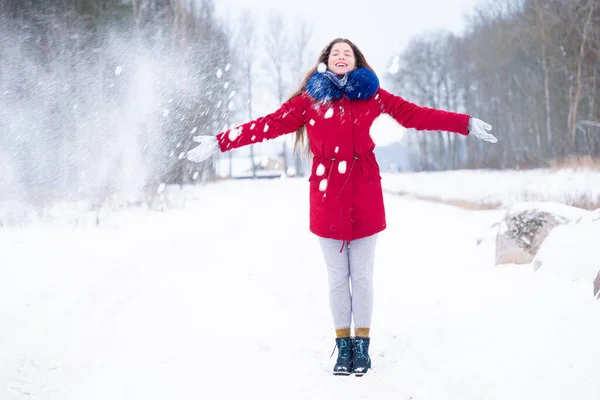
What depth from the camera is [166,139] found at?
46.9ft

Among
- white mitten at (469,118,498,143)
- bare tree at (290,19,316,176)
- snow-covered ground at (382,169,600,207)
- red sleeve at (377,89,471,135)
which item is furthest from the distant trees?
red sleeve at (377,89,471,135)

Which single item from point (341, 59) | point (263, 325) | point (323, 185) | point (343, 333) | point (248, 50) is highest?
point (248, 50)

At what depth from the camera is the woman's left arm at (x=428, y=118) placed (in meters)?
3.08

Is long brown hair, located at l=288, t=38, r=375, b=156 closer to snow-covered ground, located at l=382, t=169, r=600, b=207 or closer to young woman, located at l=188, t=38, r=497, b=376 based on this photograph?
young woman, located at l=188, t=38, r=497, b=376

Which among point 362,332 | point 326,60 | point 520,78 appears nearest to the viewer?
point 362,332

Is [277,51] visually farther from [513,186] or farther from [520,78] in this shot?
[513,186]

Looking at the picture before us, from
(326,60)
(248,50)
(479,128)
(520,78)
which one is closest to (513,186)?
(479,128)

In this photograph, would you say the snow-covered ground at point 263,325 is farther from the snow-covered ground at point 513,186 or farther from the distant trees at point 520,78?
the distant trees at point 520,78

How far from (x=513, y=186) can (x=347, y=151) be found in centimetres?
1341

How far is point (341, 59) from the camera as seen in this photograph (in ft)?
10.5

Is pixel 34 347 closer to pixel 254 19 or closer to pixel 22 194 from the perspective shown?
pixel 22 194

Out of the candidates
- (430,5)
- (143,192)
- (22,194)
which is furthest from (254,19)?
(22,194)

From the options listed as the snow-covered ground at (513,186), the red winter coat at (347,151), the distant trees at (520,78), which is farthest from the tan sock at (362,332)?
the distant trees at (520,78)

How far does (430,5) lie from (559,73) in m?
10.3
